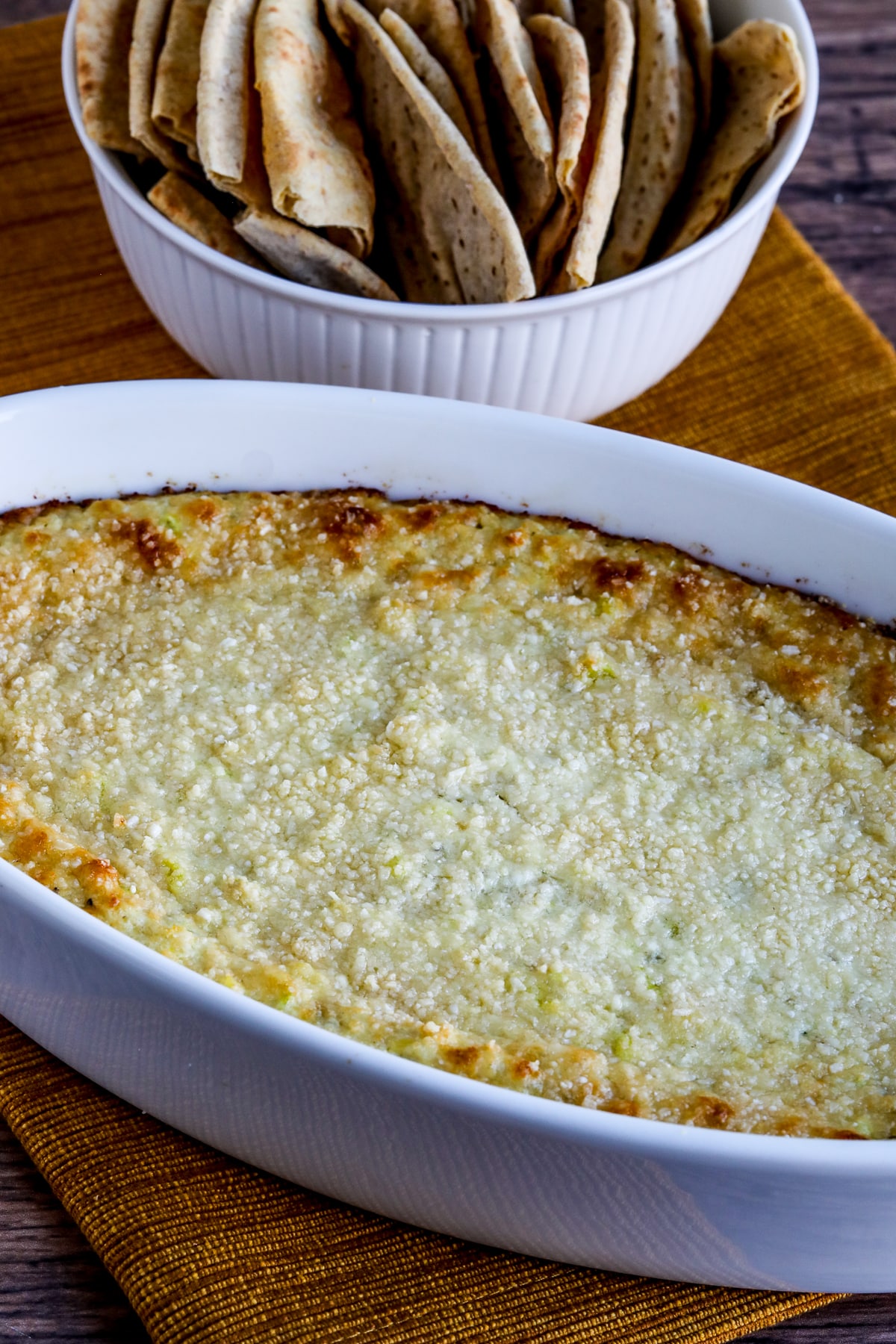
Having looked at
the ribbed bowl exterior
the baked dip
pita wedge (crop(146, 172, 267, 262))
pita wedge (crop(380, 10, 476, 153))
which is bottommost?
the baked dip

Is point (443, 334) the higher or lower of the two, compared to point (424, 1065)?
higher

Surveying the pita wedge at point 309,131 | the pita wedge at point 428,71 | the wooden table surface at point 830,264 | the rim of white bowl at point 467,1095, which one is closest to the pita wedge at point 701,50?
the pita wedge at point 428,71

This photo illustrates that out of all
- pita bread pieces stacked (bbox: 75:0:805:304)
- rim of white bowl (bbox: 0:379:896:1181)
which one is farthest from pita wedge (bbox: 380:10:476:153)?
rim of white bowl (bbox: 0:379:896:1181)

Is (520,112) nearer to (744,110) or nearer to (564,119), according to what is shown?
(564,119)

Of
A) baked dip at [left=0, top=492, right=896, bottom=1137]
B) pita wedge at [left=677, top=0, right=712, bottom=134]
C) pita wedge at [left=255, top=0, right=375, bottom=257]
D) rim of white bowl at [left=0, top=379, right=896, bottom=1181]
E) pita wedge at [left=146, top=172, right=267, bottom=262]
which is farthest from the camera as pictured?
pita wedge at [left=677, top=0, right=712, bottom=134]

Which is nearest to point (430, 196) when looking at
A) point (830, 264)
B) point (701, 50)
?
point (701, 50)

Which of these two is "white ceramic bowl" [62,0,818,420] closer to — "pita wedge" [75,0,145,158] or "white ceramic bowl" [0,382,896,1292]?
"pita wedge" [75,0,145,158]
